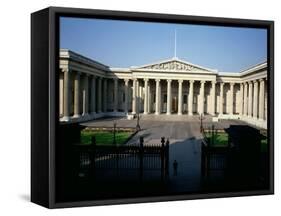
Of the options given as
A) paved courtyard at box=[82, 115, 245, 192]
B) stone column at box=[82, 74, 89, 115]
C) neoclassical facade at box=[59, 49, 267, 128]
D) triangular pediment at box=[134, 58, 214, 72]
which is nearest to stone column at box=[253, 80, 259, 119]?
neoclassical facade at box=[59, 49, 267, 128]

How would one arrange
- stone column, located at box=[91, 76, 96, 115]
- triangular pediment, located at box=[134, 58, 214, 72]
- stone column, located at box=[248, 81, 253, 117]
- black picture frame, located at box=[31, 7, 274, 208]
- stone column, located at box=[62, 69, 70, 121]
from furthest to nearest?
1. stone column, located at box=[248, 81, 253, 117]
2. triangular pediment, located at box=[134, 58, 214, 72]
3. stone column, located at box=[91, 76, 96, 115]
4. stone column, located at box=[62, 69, 70, 121]
5. black picture frame, located at box=[31, 7, 274, 208]

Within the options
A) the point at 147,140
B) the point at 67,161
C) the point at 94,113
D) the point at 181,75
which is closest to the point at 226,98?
the point at 181,75

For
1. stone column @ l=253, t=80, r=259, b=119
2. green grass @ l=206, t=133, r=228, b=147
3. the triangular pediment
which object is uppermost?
the triangular pediment

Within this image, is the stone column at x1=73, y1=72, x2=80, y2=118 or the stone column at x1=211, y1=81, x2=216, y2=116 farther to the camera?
the stone column at x1=211, y1=81, x2=216, y2=116

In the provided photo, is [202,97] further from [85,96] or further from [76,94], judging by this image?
[76,94]

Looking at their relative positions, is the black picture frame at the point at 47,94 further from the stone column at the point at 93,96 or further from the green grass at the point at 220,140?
the green grass at the point at 220,140

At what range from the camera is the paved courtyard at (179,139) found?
11.8 metres

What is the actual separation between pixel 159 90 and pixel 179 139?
97 cm

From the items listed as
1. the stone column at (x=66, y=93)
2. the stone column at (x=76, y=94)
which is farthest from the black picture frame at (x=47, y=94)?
the stone column at (x=76, y=94)

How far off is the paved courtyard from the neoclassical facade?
153mm

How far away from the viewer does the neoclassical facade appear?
11.0 meters

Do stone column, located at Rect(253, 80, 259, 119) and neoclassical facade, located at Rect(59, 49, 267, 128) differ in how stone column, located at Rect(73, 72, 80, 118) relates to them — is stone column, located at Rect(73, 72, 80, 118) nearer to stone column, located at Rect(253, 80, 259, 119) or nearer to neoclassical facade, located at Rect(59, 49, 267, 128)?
neoclassical facade, located at Rect(59, 49, 267, 128)

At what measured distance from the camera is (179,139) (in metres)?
11.9

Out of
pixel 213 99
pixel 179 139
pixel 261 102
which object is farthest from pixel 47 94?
pixel 261 102
